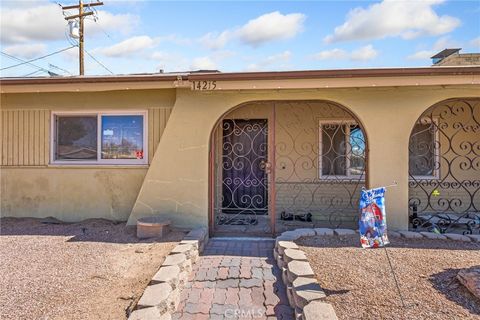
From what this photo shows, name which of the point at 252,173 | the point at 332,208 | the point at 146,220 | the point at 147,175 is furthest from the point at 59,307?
the point at 332,208

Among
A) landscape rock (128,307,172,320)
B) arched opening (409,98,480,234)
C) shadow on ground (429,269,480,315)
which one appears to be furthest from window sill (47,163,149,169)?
arched opening (409,98,480,234)

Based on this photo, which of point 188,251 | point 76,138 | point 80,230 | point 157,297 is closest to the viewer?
point 157,297

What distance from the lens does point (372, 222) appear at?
12.5 ft

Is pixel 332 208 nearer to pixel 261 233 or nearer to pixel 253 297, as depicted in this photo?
pixel 261 233

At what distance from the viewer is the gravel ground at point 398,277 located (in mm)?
3025

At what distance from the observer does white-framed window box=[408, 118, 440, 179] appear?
26.2 ft

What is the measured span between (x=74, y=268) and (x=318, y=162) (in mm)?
5856

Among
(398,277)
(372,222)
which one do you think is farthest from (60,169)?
(398,277)

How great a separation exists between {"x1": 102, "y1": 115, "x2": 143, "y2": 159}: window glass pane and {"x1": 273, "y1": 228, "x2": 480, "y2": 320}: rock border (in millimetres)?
3640

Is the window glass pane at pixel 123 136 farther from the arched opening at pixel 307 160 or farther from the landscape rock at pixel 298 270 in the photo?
the landscape rock at pixel 298 270

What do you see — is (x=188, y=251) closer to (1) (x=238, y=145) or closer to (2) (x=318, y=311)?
(2) (x=318, y=311)

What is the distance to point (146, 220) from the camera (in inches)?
227

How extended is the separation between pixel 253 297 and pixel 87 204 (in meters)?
4.56

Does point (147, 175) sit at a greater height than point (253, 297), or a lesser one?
greater
